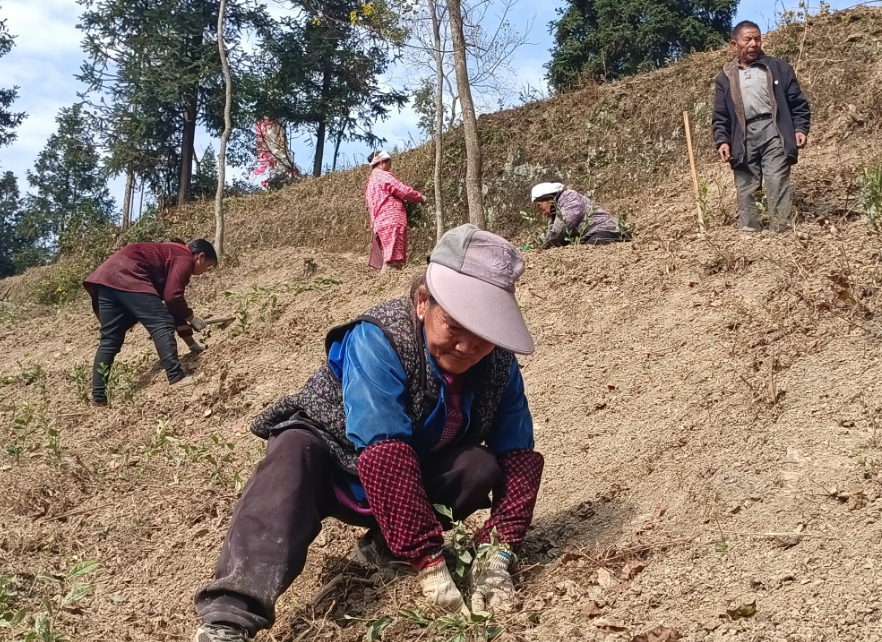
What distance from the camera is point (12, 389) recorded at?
26.6 feet

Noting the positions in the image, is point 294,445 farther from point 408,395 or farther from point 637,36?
point 637,36

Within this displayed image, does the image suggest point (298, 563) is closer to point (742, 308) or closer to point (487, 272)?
point (487, 272)

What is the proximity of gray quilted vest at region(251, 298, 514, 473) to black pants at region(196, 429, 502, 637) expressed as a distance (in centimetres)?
6

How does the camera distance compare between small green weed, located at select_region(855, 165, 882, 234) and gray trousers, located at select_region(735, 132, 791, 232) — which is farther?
gray trousers, located at select_region(735, 132, 791, 232)

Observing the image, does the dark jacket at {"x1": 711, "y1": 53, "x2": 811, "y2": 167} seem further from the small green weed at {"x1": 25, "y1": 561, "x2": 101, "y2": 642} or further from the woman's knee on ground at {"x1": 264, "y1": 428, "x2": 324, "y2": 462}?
the small green weed at {"x1": 25, "y1": 561, "x2": 101, "y2": 642}

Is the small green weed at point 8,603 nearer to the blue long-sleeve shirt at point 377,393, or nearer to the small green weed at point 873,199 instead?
the blue long-sleeve shirt at point 377,393

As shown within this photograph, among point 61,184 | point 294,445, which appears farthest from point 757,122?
point 61,184

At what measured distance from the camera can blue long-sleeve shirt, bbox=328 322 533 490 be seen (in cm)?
240

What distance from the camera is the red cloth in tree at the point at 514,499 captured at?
267 centimetres

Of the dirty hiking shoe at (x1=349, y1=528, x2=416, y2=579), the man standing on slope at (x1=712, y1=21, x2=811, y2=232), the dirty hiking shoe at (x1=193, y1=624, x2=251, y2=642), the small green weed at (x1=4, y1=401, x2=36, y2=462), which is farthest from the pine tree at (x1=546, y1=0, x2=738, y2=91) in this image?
the dirty hiking shoe at (x1=193, y1=624, x2=251, y2=642)

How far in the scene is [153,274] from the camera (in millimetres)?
7133

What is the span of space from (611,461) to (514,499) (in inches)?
47.1

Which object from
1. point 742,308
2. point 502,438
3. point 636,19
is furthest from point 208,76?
point 502,438

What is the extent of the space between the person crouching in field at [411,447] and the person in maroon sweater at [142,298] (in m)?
4.62
